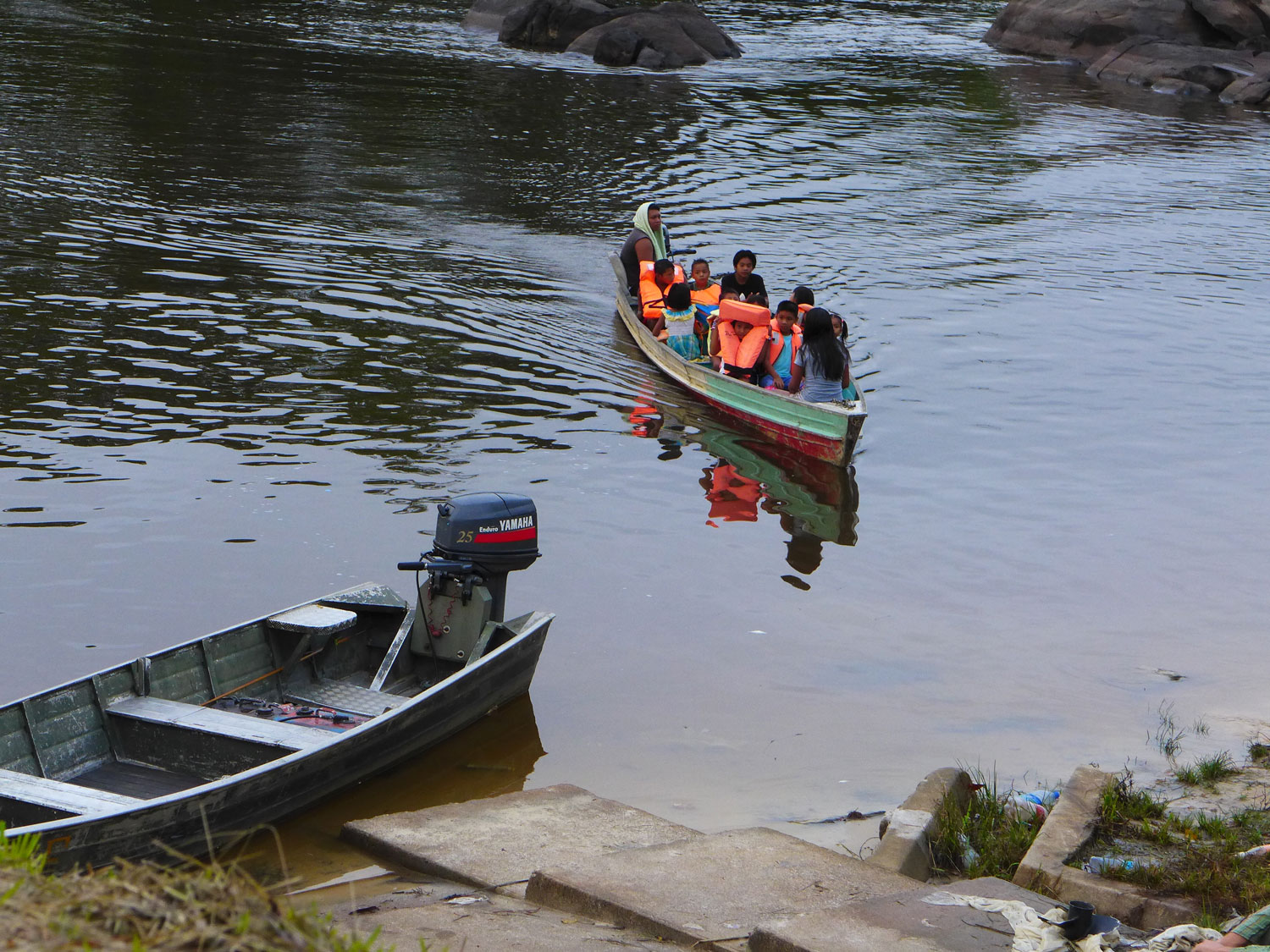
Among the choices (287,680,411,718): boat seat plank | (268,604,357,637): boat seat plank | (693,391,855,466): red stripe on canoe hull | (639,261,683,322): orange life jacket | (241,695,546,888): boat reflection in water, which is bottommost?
(241,695,546,888): boat reflection in water

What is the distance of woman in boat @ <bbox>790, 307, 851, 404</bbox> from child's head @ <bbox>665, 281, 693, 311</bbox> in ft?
8.37

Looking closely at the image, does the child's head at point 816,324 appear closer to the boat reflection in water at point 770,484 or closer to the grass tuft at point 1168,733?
the boat reflection in water at point 770,484

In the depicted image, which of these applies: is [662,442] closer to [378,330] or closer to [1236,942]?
[378,330]

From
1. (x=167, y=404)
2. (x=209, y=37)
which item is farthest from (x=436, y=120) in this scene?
(x=167, y=404)

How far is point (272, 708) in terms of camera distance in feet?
28.8

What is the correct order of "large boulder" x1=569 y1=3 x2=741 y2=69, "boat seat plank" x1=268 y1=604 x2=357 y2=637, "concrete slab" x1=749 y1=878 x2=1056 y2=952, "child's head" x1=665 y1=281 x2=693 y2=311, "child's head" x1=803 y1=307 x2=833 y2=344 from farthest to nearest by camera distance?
"large boulder" x1=569 y1=3 x2=741 y2=69, "child's head" x1=665 y1=281 x2=693 y2=311, "child's head" x1=803 y1=307 x2=833 y2=344, "boat seat plank" x1=268 y1=604 x2=357 y2=637, "concrete slab" x1=749 y1=878 x2=1056 y2=952

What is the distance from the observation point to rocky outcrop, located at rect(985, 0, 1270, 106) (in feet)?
135

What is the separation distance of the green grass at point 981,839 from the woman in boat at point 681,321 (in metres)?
10.2

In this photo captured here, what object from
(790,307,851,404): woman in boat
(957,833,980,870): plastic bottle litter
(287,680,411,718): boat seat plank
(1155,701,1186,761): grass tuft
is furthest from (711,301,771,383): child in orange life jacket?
(957,833,980,870): plastic bottle litter

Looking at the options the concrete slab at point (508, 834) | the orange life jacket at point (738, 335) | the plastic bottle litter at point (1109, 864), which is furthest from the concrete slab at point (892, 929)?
the orange life jacket at point (738, 335)

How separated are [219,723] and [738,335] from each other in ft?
29.3

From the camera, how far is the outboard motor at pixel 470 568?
362 inches

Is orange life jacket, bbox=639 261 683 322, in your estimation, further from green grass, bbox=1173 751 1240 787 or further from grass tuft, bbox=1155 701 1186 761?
green grass, bbox=1173 751 1240 787

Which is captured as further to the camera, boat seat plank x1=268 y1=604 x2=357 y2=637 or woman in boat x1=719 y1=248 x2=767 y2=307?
woman in boat x1=719 y1=248 x2=767 y2=307
